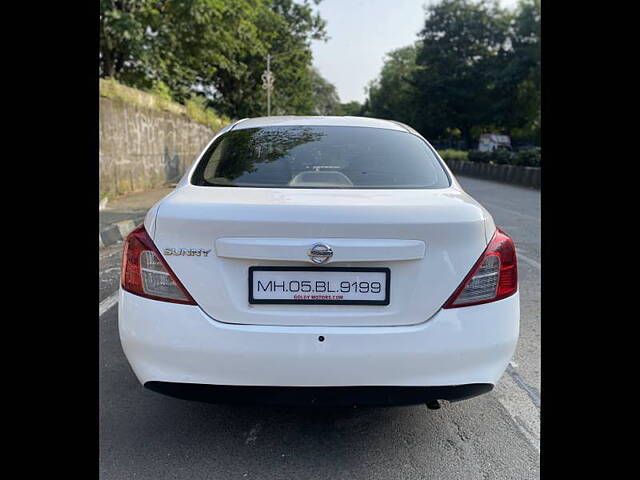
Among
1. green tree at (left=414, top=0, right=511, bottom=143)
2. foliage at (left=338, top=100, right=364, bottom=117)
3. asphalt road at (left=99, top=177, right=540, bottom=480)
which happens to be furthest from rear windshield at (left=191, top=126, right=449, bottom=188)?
foliage at (left=338, top=100, right=364, bottom=117)

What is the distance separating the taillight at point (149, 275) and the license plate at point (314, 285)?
0.28 m

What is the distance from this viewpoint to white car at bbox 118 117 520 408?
2.15 m

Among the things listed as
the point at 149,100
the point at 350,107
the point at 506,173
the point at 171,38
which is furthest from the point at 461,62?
the point at 350,107

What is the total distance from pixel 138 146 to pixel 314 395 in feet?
45.6

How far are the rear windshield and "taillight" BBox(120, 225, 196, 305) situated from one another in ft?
1.84

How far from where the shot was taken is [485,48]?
4778 centimetres

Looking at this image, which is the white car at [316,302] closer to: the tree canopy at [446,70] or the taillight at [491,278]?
the taillight at [491,278]

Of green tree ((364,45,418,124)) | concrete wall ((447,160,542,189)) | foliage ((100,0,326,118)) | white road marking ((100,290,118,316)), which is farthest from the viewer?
green tree ((364,45,418,124))

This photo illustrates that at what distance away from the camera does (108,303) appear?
4.87 metres

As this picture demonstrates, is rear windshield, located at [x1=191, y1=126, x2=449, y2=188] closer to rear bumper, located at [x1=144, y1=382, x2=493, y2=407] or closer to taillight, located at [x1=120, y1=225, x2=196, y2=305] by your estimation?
taillight, located at [x1=120, y1=225, x2=196, y2=305]

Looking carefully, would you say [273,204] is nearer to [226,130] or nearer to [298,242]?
[298,242]

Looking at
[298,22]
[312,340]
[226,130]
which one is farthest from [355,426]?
[298,22]

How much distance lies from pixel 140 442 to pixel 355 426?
993mm

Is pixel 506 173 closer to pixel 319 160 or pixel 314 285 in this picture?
pixel 319 160
